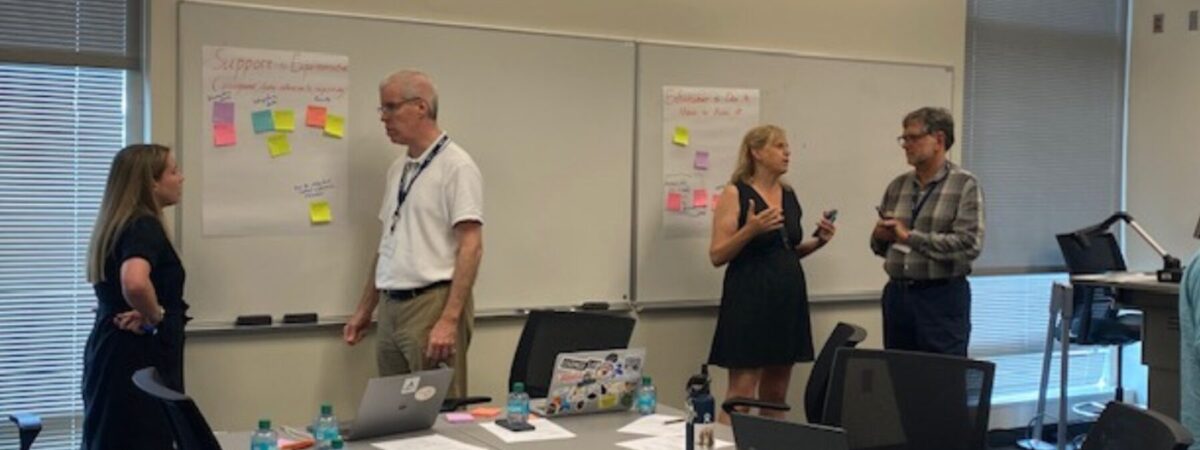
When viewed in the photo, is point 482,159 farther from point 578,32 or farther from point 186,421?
point 186,421

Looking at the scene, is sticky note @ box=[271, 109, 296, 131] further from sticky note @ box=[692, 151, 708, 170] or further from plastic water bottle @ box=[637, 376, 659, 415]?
sticky note @ box=[692, 151, 708, 170]

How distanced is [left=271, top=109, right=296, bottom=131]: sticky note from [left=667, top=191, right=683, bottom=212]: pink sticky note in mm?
1626

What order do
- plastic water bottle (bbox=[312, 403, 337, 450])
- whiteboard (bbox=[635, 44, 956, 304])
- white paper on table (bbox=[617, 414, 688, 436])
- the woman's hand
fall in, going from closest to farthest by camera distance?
plastic water bottle (bbox=[312, 403, 337, 450]) → white paper on table (bbox=[617, 414, 688, 436]) → the woman's hand → whiteboard (bbox=[635, 44, 956, 304])

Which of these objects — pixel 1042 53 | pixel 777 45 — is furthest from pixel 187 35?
pixel 1042 53

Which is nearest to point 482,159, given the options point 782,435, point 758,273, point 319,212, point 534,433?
point 319,212

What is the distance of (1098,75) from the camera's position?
21.2 ft

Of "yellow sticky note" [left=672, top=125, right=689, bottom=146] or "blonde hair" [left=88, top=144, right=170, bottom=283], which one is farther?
"yellow sticky note" [left=672, top=125, right=689, bottom=146]

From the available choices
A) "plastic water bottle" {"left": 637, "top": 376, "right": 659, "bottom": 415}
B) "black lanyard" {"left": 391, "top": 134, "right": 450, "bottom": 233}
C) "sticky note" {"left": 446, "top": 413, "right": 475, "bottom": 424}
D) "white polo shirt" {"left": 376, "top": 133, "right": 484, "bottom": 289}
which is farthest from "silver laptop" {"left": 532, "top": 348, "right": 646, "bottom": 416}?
"black lanyard" {"left": 391, "top": 134, "right": 450, "bottom": 233}

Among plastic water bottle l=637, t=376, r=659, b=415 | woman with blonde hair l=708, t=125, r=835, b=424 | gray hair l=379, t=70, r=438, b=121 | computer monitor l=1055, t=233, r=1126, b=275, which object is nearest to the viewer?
plastic water bottle l=637, t=376, r=659, b=415

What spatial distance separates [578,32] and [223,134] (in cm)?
147

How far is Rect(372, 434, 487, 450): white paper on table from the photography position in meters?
2.96

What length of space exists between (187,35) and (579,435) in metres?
1.94

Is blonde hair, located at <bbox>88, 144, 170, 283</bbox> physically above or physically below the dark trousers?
above

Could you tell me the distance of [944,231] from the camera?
4695 millimetres
